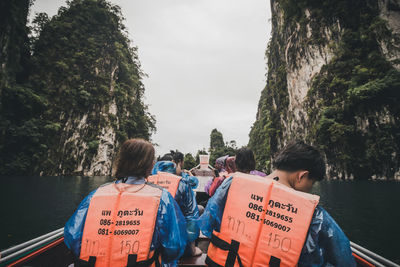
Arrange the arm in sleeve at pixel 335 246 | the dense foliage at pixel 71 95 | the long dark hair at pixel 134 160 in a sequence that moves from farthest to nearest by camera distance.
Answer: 1. the dense foliage at pixel 71 95
2. the long dark hair at pixel 134 160
3. the arm in sleeve at pixel 335 246

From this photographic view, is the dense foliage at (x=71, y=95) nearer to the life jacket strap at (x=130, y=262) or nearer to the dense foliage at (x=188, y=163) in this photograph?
the dense foliage at (x=188, y=163)

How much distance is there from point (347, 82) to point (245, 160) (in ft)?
63.3

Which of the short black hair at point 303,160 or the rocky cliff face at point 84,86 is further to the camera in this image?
the rocky cliff face at point 84,86

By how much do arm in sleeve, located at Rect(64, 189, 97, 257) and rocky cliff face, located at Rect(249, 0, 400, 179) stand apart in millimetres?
18236

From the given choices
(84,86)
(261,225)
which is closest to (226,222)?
(261,225)

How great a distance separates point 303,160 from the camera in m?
1.24

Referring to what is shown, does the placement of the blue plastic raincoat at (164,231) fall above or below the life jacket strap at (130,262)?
above

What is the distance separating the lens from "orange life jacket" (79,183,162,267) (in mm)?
1228

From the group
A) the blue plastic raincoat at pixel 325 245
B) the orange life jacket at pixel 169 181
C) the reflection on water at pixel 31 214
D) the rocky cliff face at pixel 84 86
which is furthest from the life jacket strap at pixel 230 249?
the rocky cliff face at pixel 84 86

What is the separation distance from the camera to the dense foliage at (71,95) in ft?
62.2

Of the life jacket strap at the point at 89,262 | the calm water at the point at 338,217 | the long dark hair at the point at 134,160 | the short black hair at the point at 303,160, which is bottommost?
the calm water at the point at 338,217

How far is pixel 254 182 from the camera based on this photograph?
4.39 ft

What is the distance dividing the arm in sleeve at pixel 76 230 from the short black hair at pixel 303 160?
141cm

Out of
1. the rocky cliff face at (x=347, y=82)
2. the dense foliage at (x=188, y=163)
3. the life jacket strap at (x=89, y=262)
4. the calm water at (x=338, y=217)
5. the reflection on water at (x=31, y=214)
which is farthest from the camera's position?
the dense foliage at (x=188, y=163)
